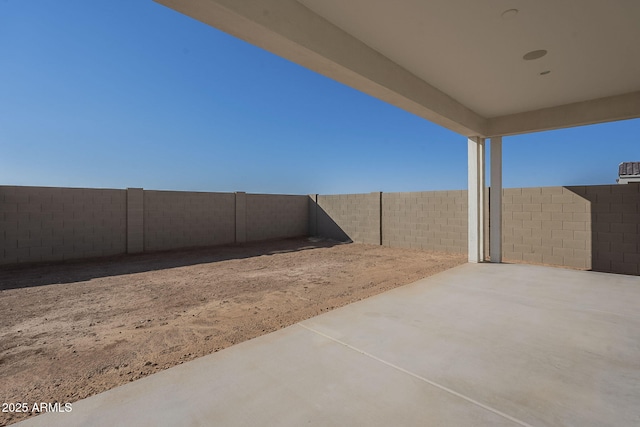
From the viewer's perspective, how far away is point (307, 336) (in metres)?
2.72

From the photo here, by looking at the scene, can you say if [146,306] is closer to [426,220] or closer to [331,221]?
[426,220]

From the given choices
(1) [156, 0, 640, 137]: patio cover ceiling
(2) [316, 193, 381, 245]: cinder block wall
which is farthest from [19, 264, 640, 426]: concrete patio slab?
(2) [316, 193, 381, 245]: cinder block wall

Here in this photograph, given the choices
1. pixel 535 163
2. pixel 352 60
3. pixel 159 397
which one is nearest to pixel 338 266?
pixel 352 60

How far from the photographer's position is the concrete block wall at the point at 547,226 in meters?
Result: 6.10

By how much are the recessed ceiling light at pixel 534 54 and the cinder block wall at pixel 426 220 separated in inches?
201

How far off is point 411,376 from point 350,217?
374 inches

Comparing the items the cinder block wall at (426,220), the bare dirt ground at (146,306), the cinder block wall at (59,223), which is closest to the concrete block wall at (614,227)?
the bare dirt ground at (146,306)

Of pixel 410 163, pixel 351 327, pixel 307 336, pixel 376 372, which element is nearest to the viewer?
pixel 376 372

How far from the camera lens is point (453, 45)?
10.8ft

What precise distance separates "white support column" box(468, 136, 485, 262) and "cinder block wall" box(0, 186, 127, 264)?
31.0 ft

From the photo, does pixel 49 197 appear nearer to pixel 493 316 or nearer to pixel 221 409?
pixel 221 409

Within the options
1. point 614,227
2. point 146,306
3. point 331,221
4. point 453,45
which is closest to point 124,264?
point 146,306

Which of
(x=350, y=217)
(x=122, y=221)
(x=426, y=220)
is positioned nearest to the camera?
(x=122, y=221)

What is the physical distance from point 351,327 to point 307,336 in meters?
0.47
